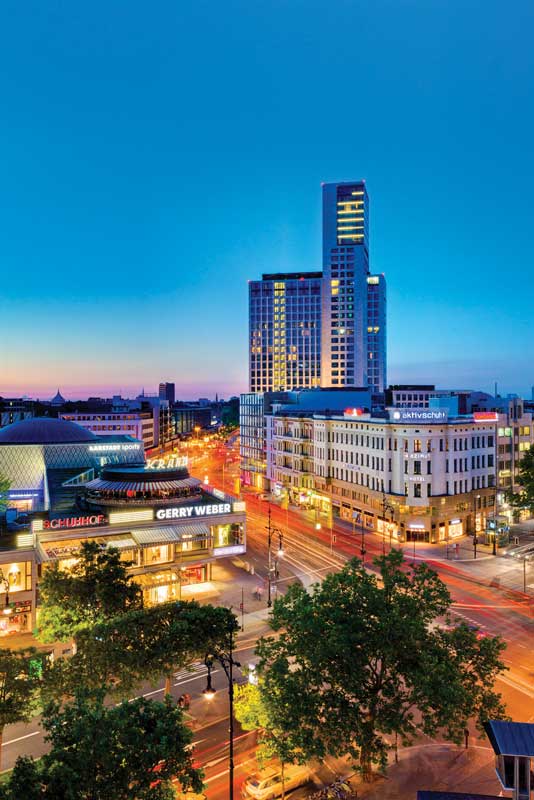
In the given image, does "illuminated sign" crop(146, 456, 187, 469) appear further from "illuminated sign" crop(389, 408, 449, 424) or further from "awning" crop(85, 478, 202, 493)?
"illuminated sign" crop(389, 408, 449, 424)

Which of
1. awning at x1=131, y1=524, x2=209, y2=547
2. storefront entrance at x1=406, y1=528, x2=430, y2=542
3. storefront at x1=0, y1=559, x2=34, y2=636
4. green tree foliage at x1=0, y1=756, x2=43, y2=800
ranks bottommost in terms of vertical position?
storefront entrance at x1=406, y1=528, x2=430, y2=542

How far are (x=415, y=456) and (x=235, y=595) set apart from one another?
1711 inches

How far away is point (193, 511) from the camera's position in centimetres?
6756

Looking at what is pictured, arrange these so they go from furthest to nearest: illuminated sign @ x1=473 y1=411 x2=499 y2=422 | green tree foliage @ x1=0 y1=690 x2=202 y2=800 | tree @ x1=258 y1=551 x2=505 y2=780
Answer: illuminated sign @ x1=473 y1=411 x2=499 y2=422, tree @ x1=258 y1=551 x2=505 y2=780, green tree foliage @ x1=0 y1=690 x2=202 y2=800

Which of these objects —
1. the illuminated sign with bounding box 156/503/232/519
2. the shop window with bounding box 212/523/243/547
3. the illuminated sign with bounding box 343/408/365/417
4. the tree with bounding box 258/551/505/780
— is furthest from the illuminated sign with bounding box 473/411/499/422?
the tree with bounding box 258/551/505/780

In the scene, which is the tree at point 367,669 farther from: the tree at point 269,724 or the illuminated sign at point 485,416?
the illuminated sign at point 485,416

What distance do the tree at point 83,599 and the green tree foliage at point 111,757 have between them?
15911 mm

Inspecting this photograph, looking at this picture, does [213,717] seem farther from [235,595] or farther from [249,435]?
[249,435]

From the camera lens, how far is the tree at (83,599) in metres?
39.6

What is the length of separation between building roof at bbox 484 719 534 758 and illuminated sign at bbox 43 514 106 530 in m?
49.2

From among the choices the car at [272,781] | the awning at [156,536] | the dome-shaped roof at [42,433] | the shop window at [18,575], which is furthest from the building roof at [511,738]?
the dome-shaped roof at [42,433]

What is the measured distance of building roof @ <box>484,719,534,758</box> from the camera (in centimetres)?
2206

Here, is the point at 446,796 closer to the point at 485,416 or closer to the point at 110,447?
the point at 485,416

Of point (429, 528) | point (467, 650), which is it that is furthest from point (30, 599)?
point (429, 528)
